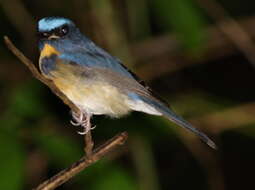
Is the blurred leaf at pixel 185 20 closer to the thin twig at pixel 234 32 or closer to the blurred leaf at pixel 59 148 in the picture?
the thin twig at pixel 234 32

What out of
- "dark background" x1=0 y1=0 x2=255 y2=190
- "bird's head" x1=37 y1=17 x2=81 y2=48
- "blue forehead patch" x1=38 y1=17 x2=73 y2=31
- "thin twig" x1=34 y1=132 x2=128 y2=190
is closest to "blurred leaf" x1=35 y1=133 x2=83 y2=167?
"dark background" x1=0 y1=0 x2=255 y2=190

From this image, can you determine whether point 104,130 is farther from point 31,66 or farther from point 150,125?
point 31,66

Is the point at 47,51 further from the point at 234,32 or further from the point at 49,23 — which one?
the point at 234,32

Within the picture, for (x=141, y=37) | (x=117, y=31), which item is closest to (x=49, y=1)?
(x=141, y=37)

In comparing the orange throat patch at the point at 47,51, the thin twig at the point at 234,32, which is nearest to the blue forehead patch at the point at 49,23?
the orange throat patch at the point at 47,51

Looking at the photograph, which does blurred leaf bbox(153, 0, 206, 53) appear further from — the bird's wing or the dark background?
the bird's wing

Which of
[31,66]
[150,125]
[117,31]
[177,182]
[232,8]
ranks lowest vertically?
[177,182]
